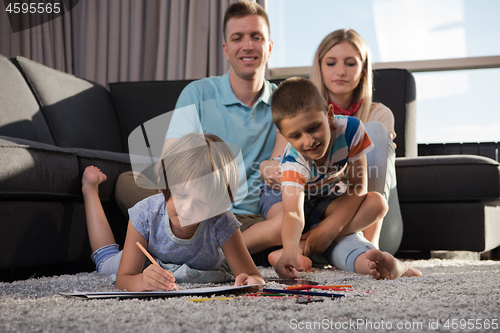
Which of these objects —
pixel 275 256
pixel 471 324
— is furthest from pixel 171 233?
pixel 471 324

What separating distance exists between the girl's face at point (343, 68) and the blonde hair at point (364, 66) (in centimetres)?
2

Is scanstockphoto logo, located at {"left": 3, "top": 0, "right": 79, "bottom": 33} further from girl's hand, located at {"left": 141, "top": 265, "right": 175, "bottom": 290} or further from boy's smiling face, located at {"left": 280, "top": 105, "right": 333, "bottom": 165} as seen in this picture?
girl's hand, located at {"left": 141, "top": 265, "right": 175, "bottom": 290}

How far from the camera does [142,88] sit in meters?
2.01

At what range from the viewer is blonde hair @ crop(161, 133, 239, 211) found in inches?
30.5

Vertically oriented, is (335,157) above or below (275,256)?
above

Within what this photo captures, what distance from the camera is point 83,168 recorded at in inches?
46.0

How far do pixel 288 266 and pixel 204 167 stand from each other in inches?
11.9

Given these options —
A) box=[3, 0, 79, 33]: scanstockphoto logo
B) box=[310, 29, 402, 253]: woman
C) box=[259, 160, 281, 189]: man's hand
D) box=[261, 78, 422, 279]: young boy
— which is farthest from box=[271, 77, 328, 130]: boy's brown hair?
box=[3, 0, 79, 33]: scanstockphoto logo

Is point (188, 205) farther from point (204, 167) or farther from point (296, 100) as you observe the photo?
point (296, 100)

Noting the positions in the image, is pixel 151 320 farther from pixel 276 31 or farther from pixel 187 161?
pixel 276 31

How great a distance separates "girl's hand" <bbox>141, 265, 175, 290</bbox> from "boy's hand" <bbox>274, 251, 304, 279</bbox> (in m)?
0.29

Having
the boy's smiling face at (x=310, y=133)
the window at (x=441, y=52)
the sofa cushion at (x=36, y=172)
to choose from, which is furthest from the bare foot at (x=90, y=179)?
the window at (x=441, y=52)

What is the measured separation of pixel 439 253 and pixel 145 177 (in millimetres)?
1169

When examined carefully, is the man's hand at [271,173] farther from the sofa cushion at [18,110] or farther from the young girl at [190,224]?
the sofa cushion at [18,110]
